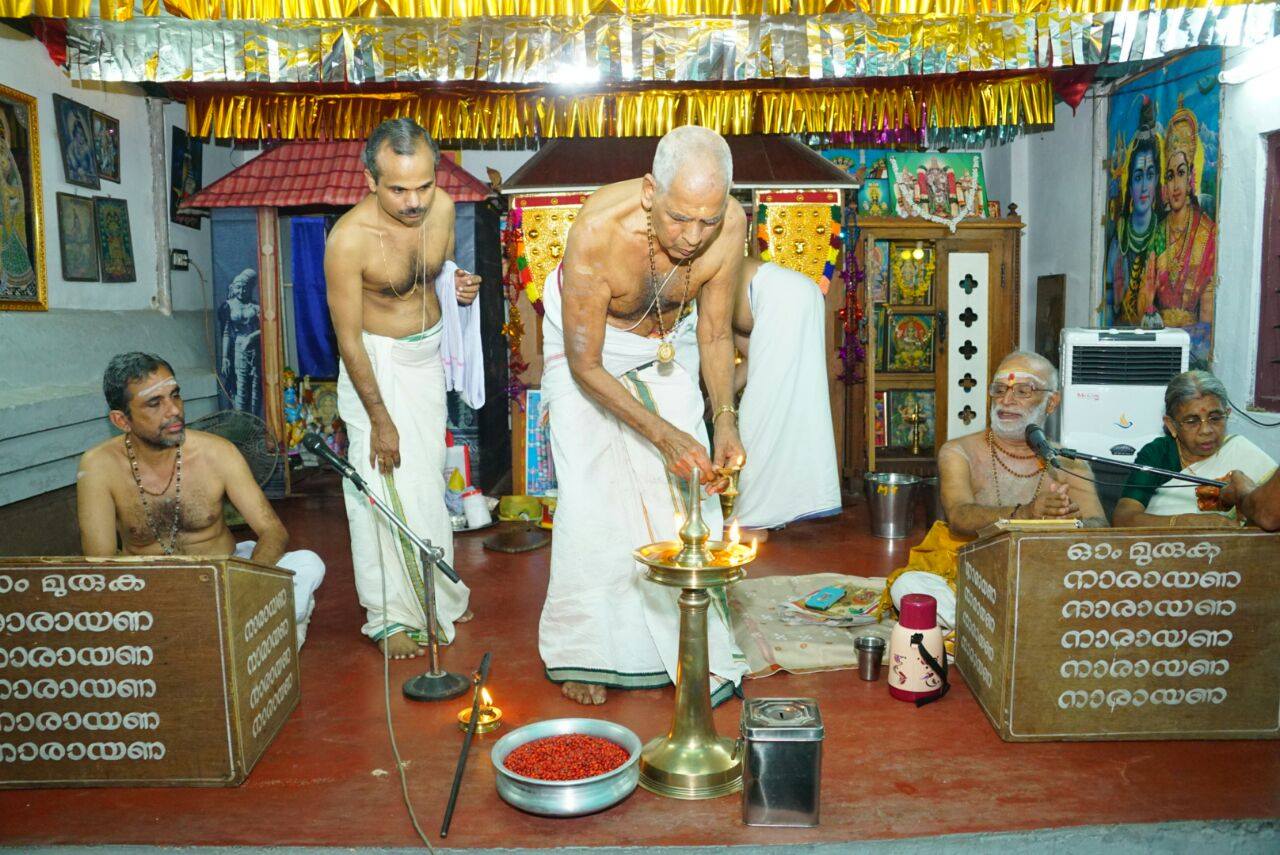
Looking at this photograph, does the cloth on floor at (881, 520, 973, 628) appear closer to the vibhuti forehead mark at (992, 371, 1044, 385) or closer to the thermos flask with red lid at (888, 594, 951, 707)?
the thermos flask with red lid at (888, 594, 951, 707)

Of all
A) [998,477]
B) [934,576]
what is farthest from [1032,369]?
[934,576]

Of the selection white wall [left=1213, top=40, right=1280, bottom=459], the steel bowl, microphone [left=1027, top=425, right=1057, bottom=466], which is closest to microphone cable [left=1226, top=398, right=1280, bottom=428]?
white wall [left=1213, top=40, right=1280, bottom=459]

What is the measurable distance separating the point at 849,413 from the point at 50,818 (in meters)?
6.28

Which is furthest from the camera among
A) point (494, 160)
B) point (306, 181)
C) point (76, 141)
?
point (494, 160)

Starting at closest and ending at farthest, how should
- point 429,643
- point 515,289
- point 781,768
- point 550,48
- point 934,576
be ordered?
1. point 781,768
2. point 429,643
3. point 934,576
4. point 550,48
5. point 515,289

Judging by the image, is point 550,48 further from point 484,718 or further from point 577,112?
point 484,718

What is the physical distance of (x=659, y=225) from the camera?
109 inches

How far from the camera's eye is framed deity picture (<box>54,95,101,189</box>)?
5.40m

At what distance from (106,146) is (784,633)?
534 centimetres

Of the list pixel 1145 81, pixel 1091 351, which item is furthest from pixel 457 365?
pixel 1145 81

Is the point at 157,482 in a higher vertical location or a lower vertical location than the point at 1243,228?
lower

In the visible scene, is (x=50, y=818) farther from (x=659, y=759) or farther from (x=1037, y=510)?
(x=1037, y=510)

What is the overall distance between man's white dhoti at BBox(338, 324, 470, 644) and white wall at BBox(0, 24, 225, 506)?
2.06 metres

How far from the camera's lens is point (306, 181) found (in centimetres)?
685
